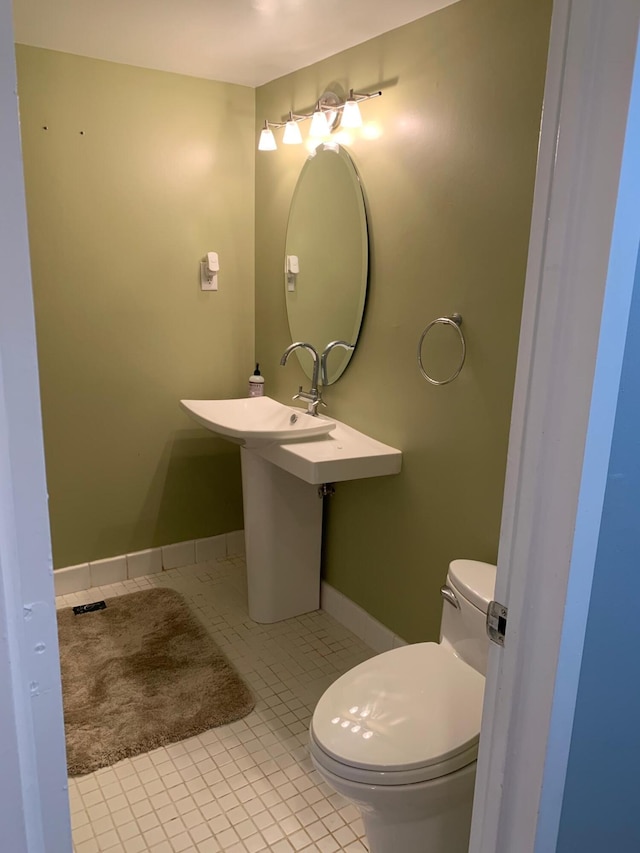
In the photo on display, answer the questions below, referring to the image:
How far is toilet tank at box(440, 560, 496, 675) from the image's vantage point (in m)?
1.71

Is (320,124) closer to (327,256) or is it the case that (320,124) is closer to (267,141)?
(267,141)

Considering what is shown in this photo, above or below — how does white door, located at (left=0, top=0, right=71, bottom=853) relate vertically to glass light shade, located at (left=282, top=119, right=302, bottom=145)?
below

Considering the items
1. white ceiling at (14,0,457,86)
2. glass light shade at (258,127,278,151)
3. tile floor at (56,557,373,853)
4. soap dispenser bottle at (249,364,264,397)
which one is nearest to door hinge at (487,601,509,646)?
tile floor at (56,557,373,853)

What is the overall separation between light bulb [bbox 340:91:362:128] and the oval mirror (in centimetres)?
14

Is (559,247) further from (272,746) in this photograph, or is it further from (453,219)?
(272,746)

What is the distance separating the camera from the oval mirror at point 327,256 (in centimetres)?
243

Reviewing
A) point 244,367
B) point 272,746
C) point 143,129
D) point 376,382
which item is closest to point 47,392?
point 244,367

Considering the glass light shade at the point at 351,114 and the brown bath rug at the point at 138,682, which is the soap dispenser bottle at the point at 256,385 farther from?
the glass light shade at the point at 351,114

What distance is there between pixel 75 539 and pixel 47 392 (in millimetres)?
652

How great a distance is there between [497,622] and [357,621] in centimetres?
175

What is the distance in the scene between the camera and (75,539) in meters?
2.92

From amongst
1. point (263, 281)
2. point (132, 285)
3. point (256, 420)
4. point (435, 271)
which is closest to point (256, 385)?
point (256, 420)

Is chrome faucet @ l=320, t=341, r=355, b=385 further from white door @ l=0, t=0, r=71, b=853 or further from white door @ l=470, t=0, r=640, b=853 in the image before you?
white door @ l=0, t=0, r=71, b=853

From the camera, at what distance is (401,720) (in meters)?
1.52
